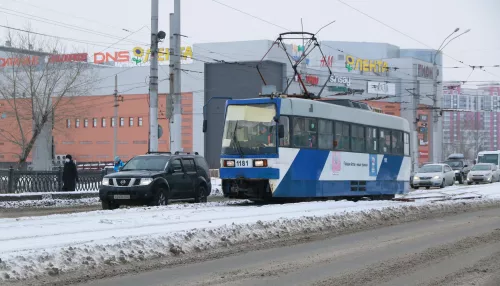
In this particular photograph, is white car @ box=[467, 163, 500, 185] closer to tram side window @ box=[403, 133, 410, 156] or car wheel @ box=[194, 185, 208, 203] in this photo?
tram side window @ box=[403, 133, 410, 156]

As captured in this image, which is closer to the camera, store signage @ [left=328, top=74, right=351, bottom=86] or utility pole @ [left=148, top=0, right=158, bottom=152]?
utility pole @ [left=148, top=0, right=158, bottom=152]

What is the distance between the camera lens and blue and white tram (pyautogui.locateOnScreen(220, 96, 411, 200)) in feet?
72.0

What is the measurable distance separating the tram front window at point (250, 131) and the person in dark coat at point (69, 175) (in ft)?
26.6

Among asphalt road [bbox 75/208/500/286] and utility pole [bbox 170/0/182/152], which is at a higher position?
utility pole [bbox 170/0/182/152]

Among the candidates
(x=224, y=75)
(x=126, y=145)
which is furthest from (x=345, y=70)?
(x=126, y=145)

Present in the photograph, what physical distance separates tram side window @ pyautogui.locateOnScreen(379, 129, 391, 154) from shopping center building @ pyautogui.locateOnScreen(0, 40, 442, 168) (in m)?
37.4

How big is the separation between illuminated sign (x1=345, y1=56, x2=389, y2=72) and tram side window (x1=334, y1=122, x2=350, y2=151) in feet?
197

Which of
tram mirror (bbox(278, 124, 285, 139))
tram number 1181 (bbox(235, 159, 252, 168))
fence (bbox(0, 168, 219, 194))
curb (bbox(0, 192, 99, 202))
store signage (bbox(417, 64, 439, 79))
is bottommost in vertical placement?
curb (bbox(0, 192, 99, 202))

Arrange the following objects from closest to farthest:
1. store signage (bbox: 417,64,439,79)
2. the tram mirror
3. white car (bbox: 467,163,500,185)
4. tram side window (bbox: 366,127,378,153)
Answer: the tram mirror → tram side window (bbox: 366,127,378,153) → white car (bbox: 467,163,500,185) → store signage (bbox: 417,64,439,79)

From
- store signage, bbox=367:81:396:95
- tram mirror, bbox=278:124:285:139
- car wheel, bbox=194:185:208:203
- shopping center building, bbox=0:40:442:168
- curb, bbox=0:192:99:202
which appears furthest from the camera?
store signage, bbox=367:81:396:95

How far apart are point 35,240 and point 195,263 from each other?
9.19ft

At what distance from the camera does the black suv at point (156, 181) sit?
21375 millimetres

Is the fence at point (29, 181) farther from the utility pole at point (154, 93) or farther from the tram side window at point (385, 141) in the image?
the tram side window at point (385, 141)

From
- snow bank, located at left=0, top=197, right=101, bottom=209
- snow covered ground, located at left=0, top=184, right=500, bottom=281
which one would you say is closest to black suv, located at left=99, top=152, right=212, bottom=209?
snow covered ground, located at left=0, top=184, right=500, bottom=281
